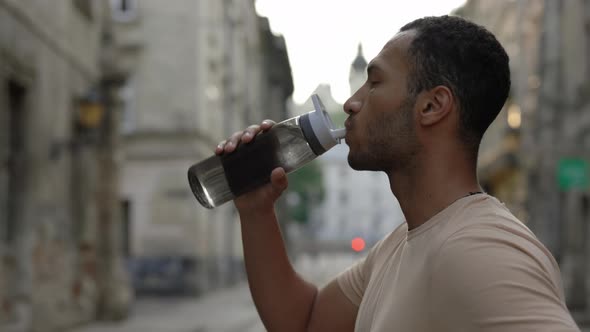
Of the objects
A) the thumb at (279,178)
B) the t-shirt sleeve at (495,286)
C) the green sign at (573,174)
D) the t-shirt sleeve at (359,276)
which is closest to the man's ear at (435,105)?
the t-shirt sleeve at (495,286)

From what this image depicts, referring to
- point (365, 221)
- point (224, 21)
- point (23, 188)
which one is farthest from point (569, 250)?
point (365, 221)

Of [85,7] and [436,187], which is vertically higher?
[85,7]

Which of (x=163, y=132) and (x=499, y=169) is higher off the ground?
(x=163, y=132)

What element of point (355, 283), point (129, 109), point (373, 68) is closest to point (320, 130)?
point (373, 68)

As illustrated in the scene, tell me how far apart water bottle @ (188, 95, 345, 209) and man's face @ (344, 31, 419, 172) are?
24 cm

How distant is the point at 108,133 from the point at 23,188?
3.96 metres

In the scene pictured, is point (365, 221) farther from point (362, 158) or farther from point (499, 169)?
point (362, 158)

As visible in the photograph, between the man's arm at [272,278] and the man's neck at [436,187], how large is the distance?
535 mm

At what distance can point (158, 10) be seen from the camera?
23219 millimetres

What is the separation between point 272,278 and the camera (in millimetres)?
2297

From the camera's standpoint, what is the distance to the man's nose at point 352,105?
1.89m

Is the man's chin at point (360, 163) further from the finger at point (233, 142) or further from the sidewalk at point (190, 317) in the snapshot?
the sidewalk at point (190, 317)

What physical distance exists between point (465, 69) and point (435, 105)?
9 cm

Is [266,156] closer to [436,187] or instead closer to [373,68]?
[373,68]
